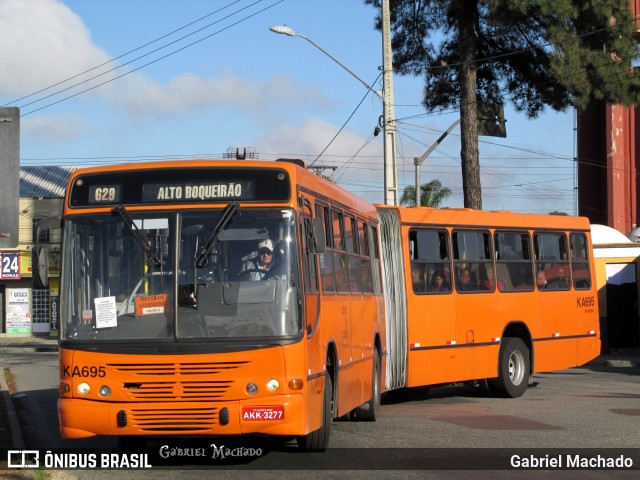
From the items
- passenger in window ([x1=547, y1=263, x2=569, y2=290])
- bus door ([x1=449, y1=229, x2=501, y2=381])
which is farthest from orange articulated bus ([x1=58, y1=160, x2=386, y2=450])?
passenger in window ([x1=547, y1=263, x2=569, y2=290])

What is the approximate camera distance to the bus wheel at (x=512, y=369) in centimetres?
1739

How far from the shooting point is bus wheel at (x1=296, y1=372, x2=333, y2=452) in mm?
10430

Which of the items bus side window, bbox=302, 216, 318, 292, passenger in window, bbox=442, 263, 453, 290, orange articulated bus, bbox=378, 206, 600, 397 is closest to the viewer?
bus side window, bbox=302, 216, 318, 292

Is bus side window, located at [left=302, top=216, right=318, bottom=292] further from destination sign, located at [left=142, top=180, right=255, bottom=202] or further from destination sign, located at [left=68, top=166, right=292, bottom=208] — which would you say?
destination sign, located at [left=142, top=180, right=255, bottom=202]

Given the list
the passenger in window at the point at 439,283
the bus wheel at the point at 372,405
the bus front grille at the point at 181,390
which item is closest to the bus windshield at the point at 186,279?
the bus front grille at the point at 181,390

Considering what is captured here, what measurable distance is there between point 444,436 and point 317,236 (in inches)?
130

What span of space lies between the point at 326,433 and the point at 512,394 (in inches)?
301

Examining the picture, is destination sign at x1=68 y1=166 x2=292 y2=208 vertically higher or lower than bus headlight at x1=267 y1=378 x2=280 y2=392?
higher

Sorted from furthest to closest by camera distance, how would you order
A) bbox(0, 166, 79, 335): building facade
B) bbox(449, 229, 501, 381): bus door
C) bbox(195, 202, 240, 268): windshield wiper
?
1. bbox(0, 166, 79, 335): building facade
2. bbox(449, 229, 501, 381): bus door
3. bbox(195, 202, 240, 268): windshield wiper

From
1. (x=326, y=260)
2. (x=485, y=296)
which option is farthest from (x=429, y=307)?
(x=326, y=260)

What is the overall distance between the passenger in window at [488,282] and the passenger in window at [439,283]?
2.89 ft

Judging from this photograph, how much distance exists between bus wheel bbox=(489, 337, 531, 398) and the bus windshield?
861 cm

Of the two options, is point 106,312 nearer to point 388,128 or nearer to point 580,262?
point 580,262

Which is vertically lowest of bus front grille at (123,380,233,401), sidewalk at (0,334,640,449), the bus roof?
sidewalk at (0,334,640,449)
